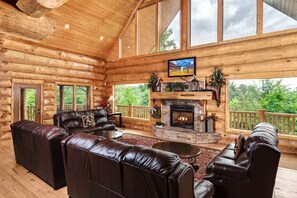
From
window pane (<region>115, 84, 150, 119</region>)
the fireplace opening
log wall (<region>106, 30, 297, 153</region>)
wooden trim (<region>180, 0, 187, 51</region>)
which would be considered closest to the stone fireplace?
the fireplace opening

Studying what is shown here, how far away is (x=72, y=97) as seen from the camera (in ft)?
26.0

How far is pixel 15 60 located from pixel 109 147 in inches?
242

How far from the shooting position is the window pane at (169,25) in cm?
667

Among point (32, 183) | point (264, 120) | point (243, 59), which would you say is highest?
point (243, 59)

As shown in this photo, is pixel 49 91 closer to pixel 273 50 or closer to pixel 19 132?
pixel 19 132

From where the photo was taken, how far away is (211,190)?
5.85ft

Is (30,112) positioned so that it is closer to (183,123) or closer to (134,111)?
(134,111)

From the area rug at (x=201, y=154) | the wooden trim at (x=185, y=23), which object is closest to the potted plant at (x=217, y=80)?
the wooden trim at (x=185, y=23)

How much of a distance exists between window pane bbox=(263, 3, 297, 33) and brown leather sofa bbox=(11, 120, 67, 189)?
5.81 m

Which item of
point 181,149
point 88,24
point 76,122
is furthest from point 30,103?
point 181,149

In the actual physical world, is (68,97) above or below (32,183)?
above

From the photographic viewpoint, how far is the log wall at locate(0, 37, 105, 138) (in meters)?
5.80

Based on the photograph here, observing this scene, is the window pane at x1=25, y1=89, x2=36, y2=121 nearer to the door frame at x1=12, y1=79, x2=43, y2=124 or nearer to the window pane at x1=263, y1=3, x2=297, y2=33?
the door frame at x1=12, y1=79, x2=43, y2=124

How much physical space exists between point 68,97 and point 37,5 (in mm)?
5014
